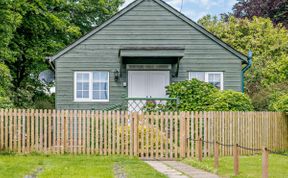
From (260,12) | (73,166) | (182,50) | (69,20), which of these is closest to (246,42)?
(260,12)

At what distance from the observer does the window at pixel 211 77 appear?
22344 millimetres

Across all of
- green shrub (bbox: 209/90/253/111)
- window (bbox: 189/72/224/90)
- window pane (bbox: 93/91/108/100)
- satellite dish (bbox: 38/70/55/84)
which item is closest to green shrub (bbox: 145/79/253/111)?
green shrub (bbox: 209/90/253/111)

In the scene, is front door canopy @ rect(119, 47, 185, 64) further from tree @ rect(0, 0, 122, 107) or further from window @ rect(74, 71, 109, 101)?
tree @ rect(0, 0, 122, 107)

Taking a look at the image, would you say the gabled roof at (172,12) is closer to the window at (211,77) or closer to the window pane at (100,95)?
the window at (211,77)

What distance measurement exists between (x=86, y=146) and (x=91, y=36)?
754cm

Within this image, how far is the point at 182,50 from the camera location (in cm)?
2064

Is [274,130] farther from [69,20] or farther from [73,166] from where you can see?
[69,20]

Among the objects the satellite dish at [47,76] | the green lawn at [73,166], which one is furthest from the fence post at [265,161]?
the satellite dish at [47,76]

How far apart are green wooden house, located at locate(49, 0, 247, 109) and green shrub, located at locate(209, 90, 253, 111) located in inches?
152

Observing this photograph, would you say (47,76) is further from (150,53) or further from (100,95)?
(150,53)

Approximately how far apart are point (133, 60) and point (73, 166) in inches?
400

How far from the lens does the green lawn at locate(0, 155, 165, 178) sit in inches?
418

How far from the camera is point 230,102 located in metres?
18.2

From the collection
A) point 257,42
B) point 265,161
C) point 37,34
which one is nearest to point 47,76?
point 37,34
